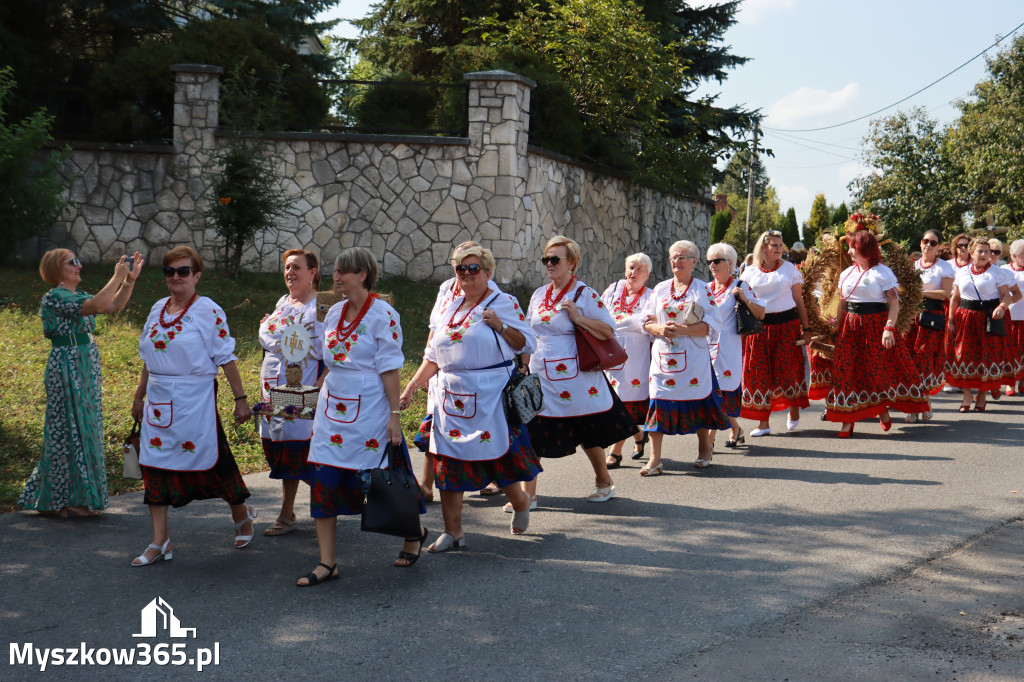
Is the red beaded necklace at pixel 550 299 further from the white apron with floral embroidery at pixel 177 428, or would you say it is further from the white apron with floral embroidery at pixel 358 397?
the white apron with floral embroidery at pixel 177 428

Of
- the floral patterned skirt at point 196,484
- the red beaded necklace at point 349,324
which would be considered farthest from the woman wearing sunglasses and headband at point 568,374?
the floral patterned skirt at point 196,484

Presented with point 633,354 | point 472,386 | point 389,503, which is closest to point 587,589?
point 389,503

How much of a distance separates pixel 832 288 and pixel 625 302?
3.19 m

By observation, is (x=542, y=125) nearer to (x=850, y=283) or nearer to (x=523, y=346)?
(x=850, y=283)

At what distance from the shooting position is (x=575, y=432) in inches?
281

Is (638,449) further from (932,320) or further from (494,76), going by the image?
(494,76)

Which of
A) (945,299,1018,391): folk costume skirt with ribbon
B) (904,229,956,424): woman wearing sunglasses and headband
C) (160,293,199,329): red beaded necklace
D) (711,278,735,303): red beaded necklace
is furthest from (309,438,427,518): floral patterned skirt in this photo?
(945,299,1018,391): folk costume skirt with ribbon

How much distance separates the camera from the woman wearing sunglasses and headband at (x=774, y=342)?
10.1 meters

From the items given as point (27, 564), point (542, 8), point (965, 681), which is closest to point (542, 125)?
point (542, 8)

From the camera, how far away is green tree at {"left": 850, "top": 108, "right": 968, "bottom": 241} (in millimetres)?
31641

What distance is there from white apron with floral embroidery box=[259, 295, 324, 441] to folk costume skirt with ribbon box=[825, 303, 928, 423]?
19.7 feet

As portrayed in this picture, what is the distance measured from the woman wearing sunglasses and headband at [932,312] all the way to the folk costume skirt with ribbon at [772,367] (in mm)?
1973

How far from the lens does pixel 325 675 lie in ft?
13.3

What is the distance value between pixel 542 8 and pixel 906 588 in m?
18.3
